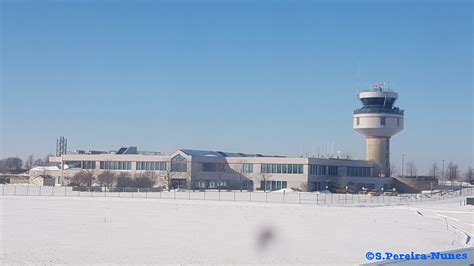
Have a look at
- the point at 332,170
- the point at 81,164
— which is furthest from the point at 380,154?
the point at 81,164

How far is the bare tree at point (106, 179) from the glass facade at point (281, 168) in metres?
27.8

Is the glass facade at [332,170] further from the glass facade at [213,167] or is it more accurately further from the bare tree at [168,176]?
the bare tree at [168,176]

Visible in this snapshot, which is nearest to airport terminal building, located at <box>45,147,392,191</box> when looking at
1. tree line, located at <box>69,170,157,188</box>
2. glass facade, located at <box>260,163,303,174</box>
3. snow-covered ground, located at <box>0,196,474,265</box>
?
glass facade, located at <box>260,163,303,174</box>

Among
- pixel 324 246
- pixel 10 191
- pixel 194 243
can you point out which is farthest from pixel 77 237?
pixel 10 191

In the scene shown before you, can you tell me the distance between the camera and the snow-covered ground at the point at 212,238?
88.6 ft

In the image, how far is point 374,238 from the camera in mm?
34906

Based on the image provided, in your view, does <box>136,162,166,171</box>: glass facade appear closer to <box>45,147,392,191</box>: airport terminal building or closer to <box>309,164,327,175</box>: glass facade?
<box>45,147,392,191</box>: airport terminal building

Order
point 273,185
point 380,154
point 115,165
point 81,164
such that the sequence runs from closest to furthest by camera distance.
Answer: point 273,185 < point 115,165 < point 81,164 < point 380,154

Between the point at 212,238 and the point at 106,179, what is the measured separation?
8455cm

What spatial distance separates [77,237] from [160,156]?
8976cm

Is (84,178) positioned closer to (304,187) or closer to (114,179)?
(114,179)

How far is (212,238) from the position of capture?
111 ft

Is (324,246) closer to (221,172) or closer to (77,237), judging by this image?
(77,237)

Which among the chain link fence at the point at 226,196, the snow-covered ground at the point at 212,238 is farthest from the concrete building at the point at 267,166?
the snow-covered ground at the point at 212,238
